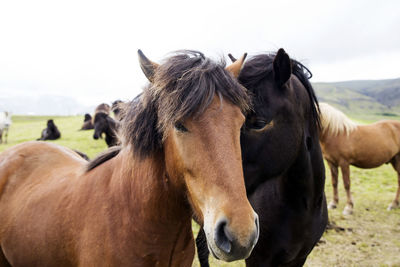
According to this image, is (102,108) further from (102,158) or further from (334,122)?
(102,158)

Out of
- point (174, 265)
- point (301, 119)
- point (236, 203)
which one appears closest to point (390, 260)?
point (301, 119)

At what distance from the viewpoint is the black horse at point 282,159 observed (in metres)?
2.32

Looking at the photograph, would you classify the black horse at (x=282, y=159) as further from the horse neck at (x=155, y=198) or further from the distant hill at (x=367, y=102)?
the distant hill at (x=367, y=102)

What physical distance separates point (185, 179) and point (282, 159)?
1150 millimetres

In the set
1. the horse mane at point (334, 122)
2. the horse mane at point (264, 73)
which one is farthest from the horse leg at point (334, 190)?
the horse mane at point (264, 73)

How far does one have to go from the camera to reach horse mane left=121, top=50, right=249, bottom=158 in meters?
1.56

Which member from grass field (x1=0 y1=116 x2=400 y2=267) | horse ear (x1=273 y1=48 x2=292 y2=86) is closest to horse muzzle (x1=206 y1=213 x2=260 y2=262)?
horse ear (x1=273 y1=48 x2=292 y2=86)

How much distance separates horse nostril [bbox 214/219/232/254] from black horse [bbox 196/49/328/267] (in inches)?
42.0

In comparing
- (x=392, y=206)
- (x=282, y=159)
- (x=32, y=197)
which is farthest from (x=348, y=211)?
(x=32, y=197)

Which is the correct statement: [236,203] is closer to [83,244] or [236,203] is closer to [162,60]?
[162,60]

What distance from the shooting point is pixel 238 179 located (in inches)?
56.9

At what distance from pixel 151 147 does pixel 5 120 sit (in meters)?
28.3

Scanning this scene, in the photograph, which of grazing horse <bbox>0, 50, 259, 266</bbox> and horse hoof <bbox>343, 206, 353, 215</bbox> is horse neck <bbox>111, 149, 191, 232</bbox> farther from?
horse hoof <bbox>343, 206, 353, 215</bbox>

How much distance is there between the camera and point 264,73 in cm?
240
